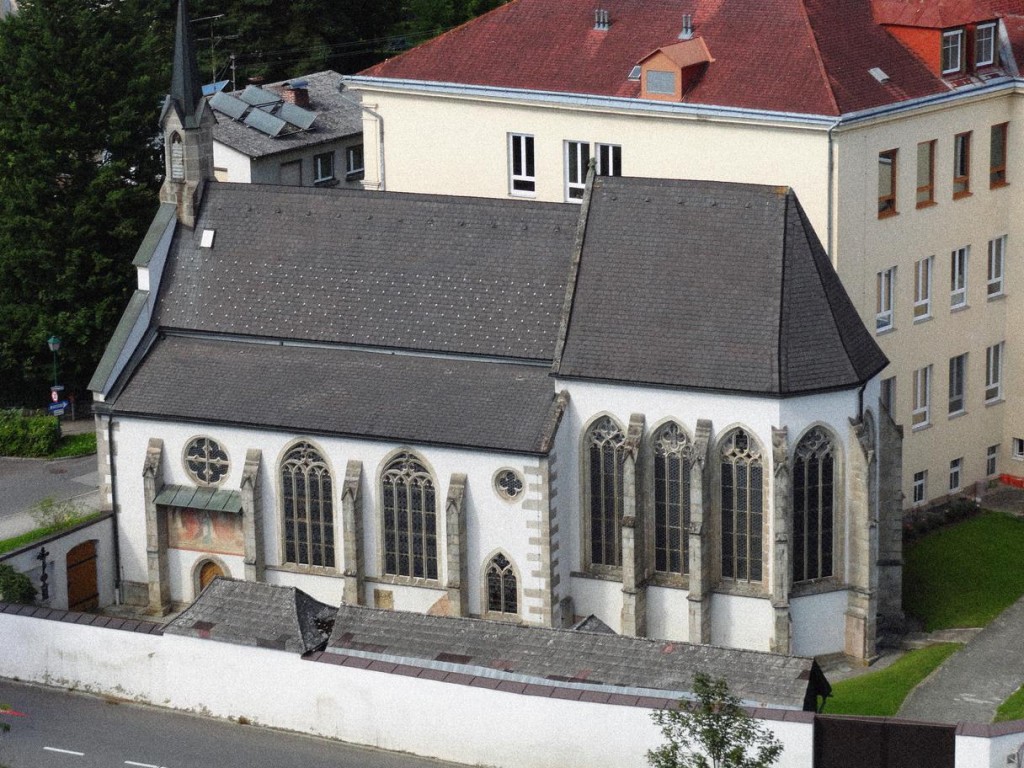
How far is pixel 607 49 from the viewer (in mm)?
78438

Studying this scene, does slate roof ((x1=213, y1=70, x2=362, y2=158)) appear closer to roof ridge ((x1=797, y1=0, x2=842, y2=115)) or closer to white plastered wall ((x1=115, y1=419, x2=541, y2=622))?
white plastered wall ((x1=115, y1=419, x2=541, y2=622))

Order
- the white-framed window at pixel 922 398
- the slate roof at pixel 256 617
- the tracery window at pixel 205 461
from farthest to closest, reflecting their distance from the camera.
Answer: the white-framed window at pixel 922 398 < the tracery window at pixel 205 461 < the slate roof at pixel 256 617

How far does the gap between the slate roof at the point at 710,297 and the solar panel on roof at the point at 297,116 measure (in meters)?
37.5

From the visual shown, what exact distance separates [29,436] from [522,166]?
20882 mm

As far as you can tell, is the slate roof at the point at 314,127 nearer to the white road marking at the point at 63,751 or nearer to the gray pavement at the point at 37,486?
the gray pavement at the point at 37,486

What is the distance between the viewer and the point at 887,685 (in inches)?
2458

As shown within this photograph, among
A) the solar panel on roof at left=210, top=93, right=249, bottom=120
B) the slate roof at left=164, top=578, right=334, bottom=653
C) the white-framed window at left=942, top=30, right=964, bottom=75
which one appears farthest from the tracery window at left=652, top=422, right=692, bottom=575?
the solar panel on roof at left=210, top=93, right=249, bottom=120

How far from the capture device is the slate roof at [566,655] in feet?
184

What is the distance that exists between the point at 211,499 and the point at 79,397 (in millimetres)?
22955

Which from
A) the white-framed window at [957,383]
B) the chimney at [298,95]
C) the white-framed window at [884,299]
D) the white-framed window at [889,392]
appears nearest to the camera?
the white-framed window at [884,299]

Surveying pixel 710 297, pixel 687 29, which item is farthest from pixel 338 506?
pixel 687 29

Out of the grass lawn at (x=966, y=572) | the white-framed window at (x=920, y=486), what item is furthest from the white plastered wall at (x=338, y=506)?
the white-framed window at (x=920, y=486)

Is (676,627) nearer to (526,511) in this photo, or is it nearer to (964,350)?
(526,511)

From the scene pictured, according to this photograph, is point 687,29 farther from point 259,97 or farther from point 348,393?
point 259,97
